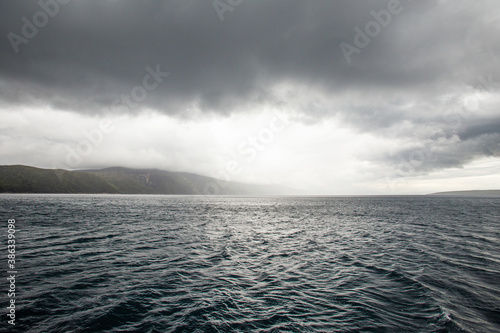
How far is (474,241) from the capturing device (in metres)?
36.5

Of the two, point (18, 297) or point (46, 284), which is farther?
point (46, 284)

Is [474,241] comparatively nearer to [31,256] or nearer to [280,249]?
[280,249]

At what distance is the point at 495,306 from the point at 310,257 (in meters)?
14.8

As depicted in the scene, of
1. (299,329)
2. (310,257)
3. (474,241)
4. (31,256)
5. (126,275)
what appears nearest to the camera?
(299,329)

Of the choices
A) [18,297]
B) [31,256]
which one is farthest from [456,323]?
[31,256]

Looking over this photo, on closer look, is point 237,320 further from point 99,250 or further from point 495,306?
point 99,250

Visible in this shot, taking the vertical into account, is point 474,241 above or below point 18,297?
below

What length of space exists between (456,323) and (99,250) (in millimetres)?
32672

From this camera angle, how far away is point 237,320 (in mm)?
12445

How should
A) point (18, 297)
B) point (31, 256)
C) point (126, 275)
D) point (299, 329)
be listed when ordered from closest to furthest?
point (299, 329), point (18, 297), point (126, 275), point (31, 256)

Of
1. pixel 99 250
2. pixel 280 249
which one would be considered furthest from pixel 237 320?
pixel 99 250

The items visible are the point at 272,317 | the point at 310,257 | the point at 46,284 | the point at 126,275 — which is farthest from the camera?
the point at 310,257

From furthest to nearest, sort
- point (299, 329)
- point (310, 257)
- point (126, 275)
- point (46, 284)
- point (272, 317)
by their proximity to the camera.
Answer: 1. point (310, 257)
2. point (126, 275)
3. point (46, 284)
4. point (272, 317)
5. point (299, 329)

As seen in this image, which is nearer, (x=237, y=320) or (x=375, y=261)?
(x=237, y=320)
